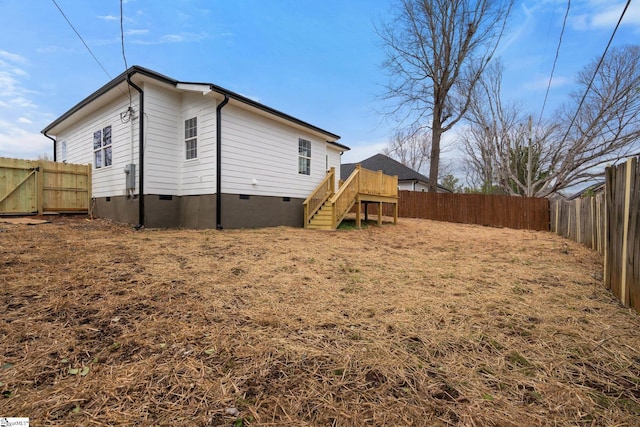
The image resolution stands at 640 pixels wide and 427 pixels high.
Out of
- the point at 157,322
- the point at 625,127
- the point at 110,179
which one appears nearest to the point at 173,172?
the point at 110,179

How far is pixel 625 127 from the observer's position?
16438 millimetres

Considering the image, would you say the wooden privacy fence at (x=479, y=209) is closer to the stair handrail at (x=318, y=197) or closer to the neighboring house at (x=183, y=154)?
the stair handrail at (x=318, y=197)

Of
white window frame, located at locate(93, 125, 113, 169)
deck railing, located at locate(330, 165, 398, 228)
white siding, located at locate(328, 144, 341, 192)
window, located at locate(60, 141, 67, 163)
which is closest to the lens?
white window frame, located at locate(93, 125, 113, 169)

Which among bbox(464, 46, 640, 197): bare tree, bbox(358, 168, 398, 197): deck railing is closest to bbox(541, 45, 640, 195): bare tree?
bbox(464, 46, 640, 197): bare tree

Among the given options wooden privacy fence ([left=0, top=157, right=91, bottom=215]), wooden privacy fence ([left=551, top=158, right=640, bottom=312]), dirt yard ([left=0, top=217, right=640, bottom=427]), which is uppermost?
wooden privacy fence ([left=0, top=157, right=91, bottom=215])

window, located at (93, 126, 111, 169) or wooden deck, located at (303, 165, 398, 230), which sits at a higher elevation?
window, located at (93, 126, 111, 169)

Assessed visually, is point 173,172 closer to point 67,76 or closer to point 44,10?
point 44,10

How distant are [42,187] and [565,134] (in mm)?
27333

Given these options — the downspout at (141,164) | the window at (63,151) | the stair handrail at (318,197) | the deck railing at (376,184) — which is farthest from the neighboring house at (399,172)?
the downspout at (141,164)

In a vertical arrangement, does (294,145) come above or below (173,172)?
above

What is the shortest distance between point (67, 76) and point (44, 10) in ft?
13.2

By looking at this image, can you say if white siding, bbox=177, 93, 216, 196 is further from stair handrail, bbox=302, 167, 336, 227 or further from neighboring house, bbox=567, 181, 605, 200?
neighboring house, bbox=567, 181, 605, 200

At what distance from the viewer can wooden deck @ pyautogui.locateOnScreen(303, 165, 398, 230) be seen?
9.48 m

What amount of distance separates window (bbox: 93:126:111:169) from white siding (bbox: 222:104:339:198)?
4.35 metres
